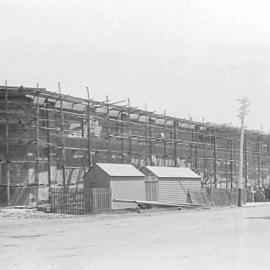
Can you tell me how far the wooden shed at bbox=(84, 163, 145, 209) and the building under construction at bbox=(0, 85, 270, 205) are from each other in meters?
3.06

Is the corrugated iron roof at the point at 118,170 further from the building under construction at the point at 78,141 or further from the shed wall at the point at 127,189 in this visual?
the building under construction at the point at 78,141

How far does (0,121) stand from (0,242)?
1972cm

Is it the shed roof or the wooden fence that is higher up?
the shed roof

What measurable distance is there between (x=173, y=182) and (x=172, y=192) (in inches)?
35.5

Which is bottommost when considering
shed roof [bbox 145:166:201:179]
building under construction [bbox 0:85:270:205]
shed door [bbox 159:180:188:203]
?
shed door [bbox 159:180:188:203]

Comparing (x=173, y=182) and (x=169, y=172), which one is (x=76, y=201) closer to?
(x=173, y=182)

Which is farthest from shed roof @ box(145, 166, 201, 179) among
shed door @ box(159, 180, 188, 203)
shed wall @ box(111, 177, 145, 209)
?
shed wall @ box(111, 177, 145, 209)

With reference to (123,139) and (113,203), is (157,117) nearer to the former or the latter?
(123,139)

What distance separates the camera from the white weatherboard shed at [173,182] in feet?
135

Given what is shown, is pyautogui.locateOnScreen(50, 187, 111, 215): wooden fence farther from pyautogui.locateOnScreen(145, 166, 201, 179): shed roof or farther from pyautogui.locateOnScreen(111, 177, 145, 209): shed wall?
pyautogui.locateOnScreen(145, 166, 201, 179): shed roof

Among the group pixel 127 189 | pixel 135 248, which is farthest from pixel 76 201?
pixel 135 248

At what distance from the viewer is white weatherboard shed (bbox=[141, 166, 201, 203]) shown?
135ft

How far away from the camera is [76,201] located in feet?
104

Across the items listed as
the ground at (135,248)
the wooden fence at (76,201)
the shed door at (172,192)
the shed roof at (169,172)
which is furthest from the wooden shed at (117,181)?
the ground at (135,248)
